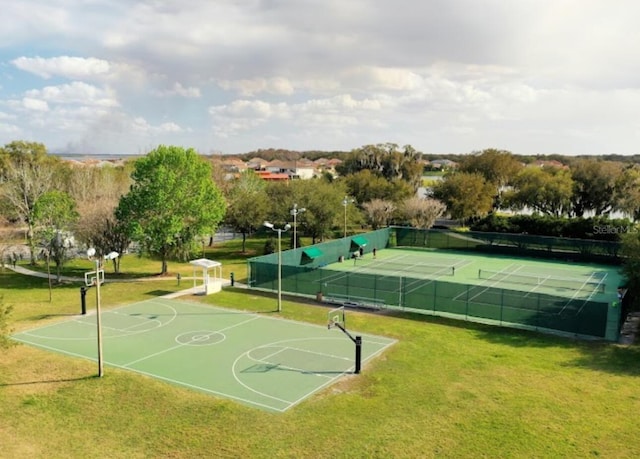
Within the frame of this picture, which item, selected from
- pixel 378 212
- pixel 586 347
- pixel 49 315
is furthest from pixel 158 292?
pixel 378 212

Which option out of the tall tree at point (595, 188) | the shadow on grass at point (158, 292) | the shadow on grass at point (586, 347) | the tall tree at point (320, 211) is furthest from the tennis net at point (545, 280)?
the tall tree at point (595, 188)

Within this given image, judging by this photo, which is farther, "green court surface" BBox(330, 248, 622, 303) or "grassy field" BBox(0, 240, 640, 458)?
"green court surface" BBox(330, 248, 622, 303)

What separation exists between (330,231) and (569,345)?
32.6m

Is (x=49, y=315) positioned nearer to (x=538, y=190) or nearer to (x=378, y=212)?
(x=378, y=212)

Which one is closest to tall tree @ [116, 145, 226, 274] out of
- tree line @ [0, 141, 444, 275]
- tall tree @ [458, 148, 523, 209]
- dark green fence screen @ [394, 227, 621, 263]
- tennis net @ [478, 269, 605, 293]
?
tree line @ [0, 141, 444, 275]

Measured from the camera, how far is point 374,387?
2003cm

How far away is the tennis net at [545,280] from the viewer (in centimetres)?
4006

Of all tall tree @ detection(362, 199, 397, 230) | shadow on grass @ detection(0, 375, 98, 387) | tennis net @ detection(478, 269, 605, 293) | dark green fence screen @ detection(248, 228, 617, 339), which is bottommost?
shadow on grass @ detection(0, 375, 98, 387)

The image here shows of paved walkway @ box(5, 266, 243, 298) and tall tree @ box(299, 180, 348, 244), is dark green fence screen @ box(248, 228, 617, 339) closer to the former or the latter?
paved walkway @ box(5, 266, 243, 298)

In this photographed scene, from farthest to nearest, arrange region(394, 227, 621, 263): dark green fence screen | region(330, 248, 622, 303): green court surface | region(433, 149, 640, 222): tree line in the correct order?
region(433, 149, 640, 222): tree line, region(394, 227, 621, 263): dark green fence screen, region(330, 248, 622, 303): green court surface

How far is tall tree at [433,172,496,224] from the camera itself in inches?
2776

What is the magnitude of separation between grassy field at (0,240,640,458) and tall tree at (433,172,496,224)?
46.1m

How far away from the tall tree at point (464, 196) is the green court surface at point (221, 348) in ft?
146

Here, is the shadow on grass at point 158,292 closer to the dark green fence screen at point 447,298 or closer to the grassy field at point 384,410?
the dark green fence screen at point 447,298
